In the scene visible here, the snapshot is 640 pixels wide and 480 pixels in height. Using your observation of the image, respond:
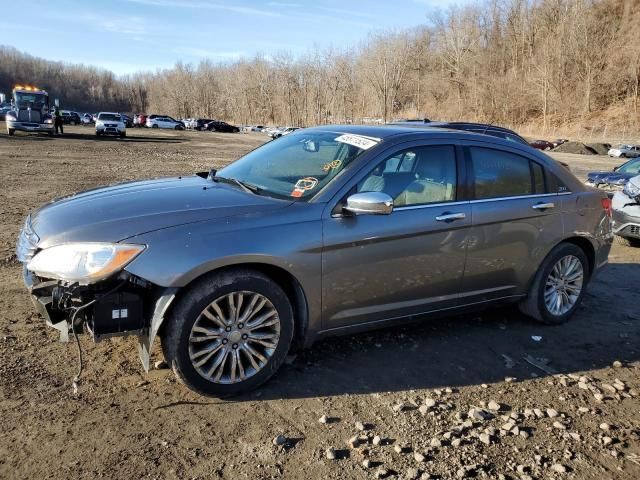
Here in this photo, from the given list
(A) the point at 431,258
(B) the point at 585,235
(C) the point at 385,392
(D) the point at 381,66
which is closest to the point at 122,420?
(C) the point at 385,392

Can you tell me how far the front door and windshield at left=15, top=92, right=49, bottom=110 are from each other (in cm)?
3544

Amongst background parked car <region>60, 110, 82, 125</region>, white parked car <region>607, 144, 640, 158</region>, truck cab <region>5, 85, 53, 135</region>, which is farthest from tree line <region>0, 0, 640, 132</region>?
truck cab <region>5, 85, 53, 135</region>

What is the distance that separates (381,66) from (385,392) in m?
93.3

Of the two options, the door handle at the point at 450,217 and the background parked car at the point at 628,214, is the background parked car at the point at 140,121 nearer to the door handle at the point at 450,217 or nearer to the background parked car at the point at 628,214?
the background parked car at the point at 628,214

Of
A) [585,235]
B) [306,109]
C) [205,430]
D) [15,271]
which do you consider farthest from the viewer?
[306,109]

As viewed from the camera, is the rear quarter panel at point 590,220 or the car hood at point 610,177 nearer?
the rear quarter panel at point 590,220

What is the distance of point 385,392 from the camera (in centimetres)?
371

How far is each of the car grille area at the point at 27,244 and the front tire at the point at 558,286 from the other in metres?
4.04

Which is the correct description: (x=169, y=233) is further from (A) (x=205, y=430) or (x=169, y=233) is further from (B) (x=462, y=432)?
(B) (x=462, y=432)

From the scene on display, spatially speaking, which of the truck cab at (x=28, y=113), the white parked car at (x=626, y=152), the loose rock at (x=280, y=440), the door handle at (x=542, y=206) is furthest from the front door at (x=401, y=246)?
the white parked car at (x=626, y=152)

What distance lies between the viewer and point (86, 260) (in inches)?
126

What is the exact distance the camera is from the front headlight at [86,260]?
3.17m

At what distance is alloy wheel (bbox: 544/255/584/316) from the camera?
506 centimetres

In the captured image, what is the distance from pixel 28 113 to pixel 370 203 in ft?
116
